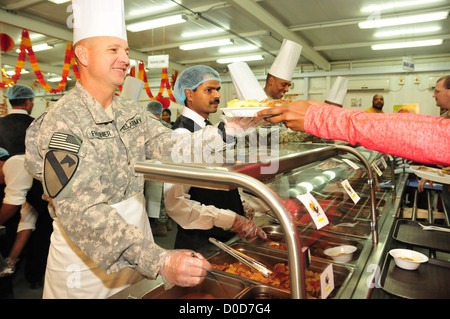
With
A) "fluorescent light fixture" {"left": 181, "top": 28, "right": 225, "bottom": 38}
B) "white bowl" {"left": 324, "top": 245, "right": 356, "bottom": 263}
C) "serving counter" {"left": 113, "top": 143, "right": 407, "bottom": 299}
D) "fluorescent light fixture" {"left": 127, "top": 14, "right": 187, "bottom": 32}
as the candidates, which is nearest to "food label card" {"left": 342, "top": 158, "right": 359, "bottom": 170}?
Result: "serving counter" {"left": 113, "top": 143, "right": 407, "bottom": 299}

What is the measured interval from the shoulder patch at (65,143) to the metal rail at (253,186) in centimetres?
34

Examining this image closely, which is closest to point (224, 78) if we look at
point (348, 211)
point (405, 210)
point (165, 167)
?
point (405, 210)

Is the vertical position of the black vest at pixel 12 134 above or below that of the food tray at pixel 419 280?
above

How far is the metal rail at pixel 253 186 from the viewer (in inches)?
31.9

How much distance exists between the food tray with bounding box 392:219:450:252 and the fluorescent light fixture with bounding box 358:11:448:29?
541 cm

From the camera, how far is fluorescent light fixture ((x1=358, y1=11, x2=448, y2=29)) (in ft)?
19.2

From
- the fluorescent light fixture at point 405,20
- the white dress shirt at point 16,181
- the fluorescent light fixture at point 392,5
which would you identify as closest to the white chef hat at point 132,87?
the white dress shirt at point 16,181

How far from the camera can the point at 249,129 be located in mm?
1590

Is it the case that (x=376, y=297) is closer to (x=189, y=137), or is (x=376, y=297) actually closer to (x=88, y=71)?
(x=189, y=137)

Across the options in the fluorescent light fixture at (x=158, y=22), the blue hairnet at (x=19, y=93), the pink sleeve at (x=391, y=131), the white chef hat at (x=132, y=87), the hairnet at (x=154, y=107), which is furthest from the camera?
the hairnet at (x=154, y=107)

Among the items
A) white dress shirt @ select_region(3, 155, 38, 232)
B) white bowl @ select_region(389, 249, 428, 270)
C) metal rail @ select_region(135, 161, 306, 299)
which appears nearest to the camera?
metal rail @ select_region(135, 161, 306, 299)

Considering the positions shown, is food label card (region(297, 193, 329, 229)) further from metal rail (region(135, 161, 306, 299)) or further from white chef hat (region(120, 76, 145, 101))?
white chef hat (region(120, 76, 145, 101))

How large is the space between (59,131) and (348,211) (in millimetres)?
1720

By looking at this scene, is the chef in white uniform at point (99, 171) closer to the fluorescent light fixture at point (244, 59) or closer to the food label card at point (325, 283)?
the food label card at point (325, 283)
